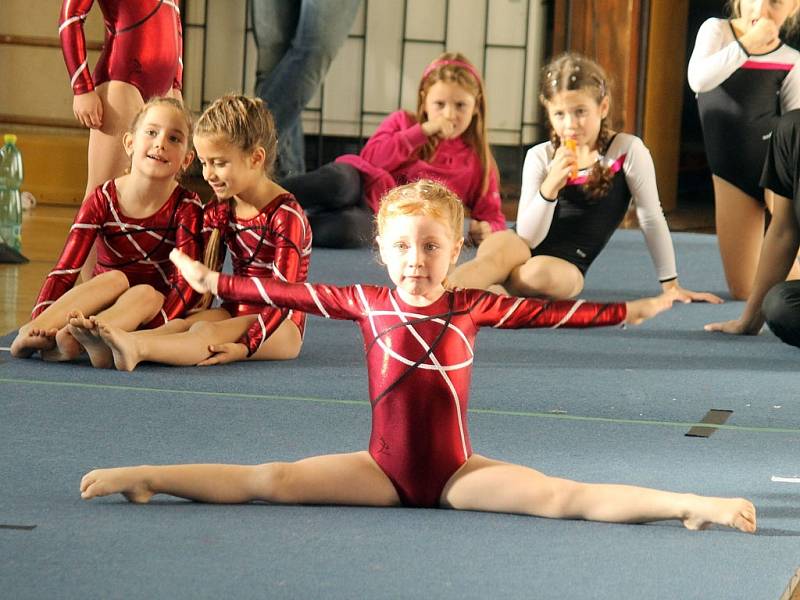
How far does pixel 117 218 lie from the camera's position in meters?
2.70

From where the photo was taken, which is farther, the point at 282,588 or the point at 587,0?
the point at 587,0

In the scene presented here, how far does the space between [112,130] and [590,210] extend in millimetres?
1151

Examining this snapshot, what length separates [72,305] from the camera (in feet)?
8.59

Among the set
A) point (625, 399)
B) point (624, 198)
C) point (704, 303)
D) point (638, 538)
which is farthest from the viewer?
point (704, 303)

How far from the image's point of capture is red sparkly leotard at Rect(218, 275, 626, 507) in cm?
174

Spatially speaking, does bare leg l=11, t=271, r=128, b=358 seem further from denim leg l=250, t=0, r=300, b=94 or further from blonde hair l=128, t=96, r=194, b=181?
denim leg l=250, t=0, r=300, b=94

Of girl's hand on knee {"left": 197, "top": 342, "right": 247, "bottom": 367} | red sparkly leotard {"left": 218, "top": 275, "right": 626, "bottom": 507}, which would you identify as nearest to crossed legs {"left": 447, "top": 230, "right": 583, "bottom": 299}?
girl's hand on knee {"left": 197, "top": 342, "right": 247, "bottom": 367}

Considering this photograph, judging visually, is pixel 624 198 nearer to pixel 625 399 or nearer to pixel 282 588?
pixel 625 399

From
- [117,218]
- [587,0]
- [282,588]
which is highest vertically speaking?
[587,0]

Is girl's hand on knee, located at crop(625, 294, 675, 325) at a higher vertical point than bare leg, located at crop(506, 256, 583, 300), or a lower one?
higher

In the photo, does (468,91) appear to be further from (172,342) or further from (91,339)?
(91,339)

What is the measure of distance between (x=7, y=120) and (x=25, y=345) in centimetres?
324

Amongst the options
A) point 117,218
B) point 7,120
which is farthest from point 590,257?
point 7,120

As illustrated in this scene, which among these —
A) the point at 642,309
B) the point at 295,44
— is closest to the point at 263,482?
the point at 642,309
